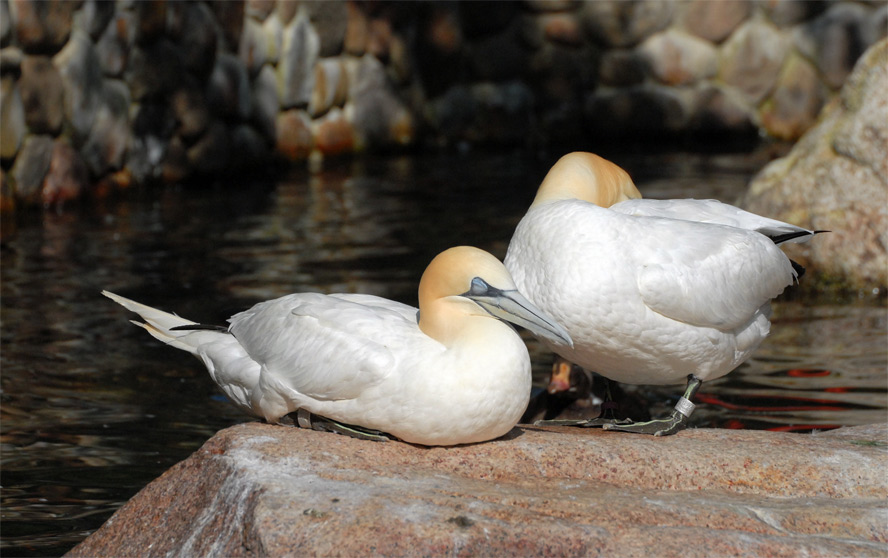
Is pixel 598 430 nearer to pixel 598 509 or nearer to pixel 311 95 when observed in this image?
pixel 598 509

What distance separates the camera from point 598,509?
3166 mm

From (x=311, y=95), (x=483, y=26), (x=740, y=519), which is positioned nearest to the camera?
(x=740, y=519)

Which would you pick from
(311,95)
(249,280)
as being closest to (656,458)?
(249,280)

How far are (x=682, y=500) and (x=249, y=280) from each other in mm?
5030

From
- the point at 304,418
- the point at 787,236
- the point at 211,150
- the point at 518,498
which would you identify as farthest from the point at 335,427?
the point at 211,150

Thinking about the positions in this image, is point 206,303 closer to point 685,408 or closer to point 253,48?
point 685,408

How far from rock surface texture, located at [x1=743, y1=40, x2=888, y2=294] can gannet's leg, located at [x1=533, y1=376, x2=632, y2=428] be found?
361 centimetres

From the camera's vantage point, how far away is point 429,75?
14.0 m

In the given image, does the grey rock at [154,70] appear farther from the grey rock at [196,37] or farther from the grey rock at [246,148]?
the grey rock at [246,148]

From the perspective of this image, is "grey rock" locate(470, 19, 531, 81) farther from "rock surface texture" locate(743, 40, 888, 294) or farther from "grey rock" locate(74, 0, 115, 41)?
"rock surface texture" locate(743, 40, 888, 294)

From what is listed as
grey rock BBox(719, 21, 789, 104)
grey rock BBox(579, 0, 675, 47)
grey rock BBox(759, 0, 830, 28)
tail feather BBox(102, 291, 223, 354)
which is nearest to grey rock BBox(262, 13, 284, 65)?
grey rock BBox(579, 0, 675, 47)

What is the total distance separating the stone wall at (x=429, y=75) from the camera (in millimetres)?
10617

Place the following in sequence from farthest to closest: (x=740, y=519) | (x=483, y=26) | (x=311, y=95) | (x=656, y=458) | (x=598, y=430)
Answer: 1. (x=483, y=26)
2. (x=311, y=95)
3. (x=598, y=430)
4. (x=656, y=458)
5. (x=740, y=519)

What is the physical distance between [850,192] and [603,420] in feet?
13.0
